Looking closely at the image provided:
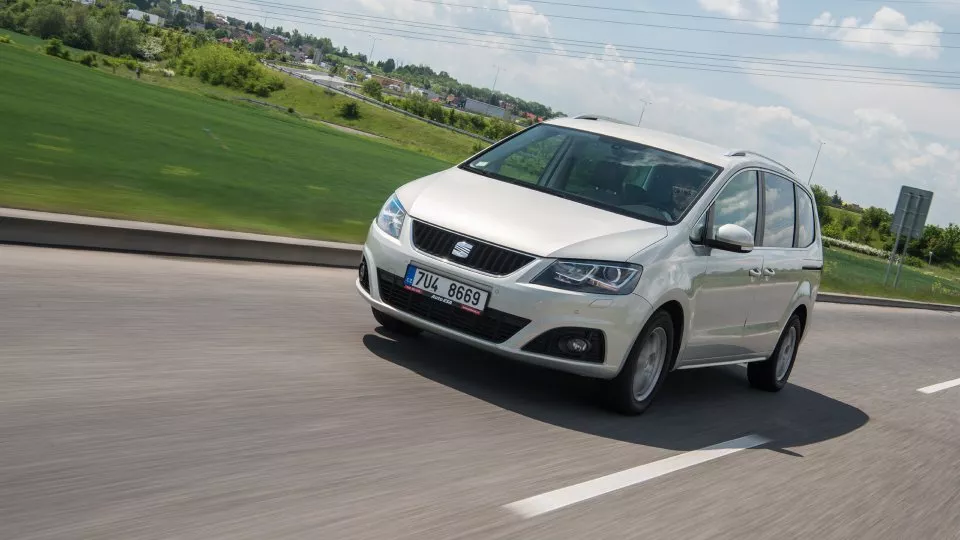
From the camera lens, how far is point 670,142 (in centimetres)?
805

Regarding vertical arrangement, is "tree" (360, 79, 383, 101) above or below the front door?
above

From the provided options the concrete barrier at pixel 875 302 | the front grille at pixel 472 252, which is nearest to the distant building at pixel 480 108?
the concrete barrier at pixel 875 302

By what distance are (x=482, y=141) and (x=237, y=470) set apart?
256 feet

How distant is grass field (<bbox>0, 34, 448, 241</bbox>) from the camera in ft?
35.9

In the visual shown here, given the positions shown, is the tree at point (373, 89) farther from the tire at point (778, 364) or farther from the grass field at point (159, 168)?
the tire at point (778, 364)

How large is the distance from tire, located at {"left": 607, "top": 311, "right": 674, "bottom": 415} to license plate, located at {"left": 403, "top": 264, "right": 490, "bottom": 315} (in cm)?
98

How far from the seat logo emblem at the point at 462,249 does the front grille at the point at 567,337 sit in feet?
2.03

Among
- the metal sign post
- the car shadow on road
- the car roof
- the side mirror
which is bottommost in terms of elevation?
the car shadow on road

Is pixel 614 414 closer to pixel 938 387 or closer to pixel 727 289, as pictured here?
pixel 727 289

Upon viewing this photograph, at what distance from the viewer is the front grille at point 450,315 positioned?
6324mm

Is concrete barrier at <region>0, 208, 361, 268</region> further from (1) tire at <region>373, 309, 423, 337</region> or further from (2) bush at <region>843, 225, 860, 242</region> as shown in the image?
(2) bush at <region>843, 225, 860, 242</region>

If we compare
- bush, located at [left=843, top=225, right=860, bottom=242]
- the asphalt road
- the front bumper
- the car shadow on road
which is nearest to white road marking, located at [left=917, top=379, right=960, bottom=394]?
the asphalt road

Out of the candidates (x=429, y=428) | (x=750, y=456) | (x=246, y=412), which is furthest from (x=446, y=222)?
(x=750, y=456)

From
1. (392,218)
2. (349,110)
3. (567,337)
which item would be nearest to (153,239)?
(392,218)
